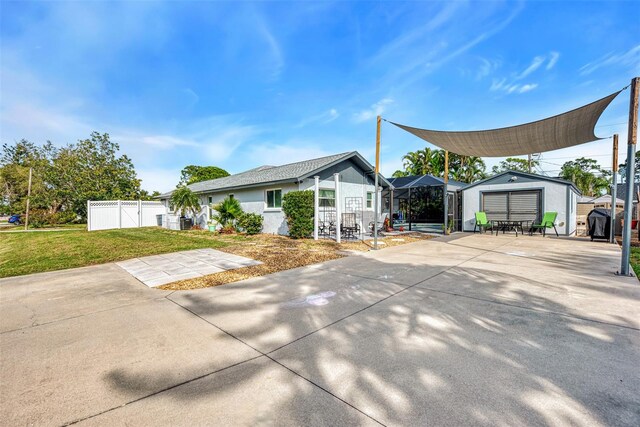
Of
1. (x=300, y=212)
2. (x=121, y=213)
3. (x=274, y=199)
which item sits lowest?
(x=121, y=213)

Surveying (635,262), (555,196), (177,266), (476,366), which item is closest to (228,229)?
(177,266)

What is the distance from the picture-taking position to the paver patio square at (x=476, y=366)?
1766 mm

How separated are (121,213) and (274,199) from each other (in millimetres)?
15224

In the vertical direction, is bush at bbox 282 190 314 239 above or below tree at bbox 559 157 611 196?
below

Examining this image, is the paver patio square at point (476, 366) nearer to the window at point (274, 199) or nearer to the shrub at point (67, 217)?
the window at point (274, 199)

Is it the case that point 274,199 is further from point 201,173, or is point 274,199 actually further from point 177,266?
point 201,173

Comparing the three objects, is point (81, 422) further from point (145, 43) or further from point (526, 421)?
point (145, 43)

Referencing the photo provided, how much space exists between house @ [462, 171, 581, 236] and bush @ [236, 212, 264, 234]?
37.1ft

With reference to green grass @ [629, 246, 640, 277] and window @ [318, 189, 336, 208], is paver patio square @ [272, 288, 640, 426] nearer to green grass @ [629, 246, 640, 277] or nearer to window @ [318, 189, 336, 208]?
green grass @ [629, 246, 640, 277]

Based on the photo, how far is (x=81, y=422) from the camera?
173cm

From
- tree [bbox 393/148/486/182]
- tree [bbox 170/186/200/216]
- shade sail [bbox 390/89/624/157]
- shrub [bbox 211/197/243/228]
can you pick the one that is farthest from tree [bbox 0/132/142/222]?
tree [bbox 393/148/486/182]

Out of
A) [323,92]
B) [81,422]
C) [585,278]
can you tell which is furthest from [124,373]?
[323,92]

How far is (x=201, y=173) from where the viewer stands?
154ft

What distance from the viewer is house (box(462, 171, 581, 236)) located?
12680 millimetres
